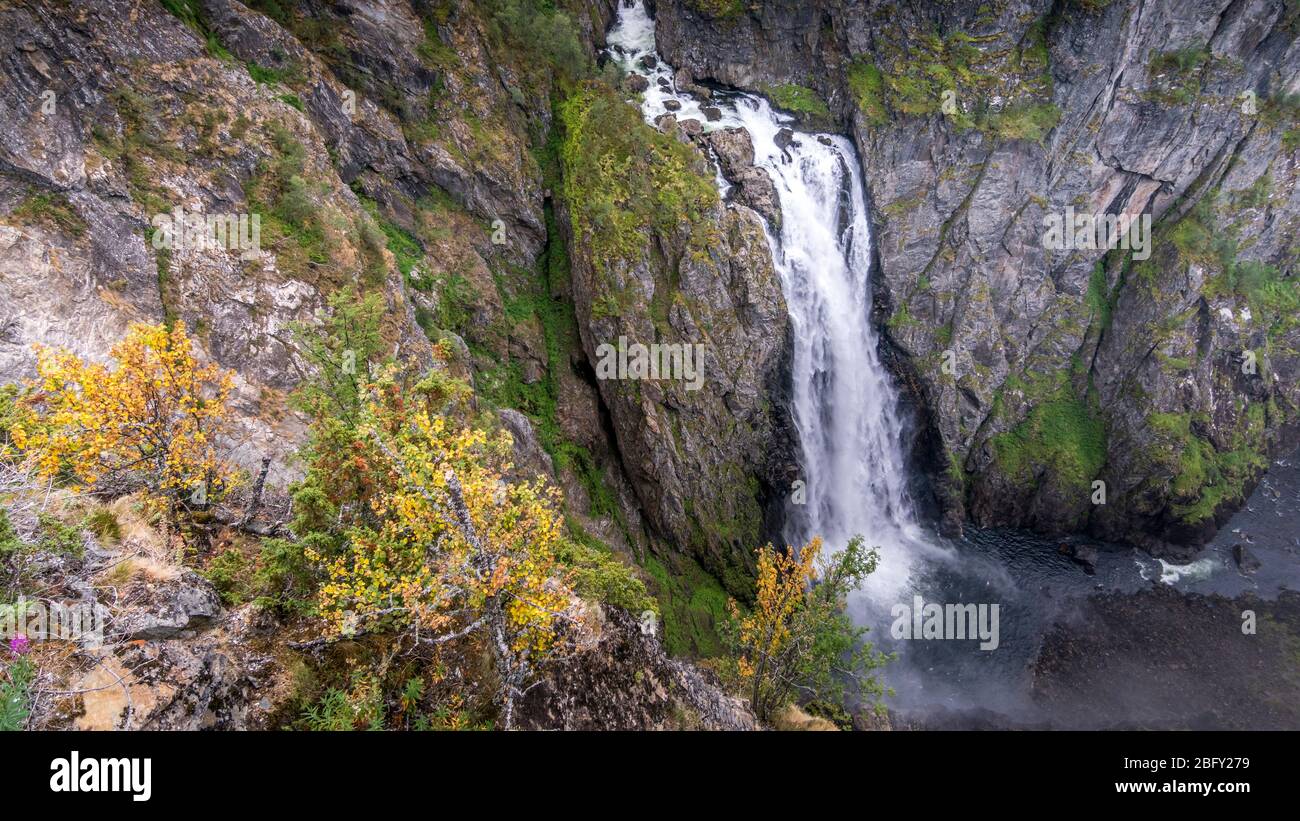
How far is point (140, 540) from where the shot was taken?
7469 mm

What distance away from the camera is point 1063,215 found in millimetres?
32969

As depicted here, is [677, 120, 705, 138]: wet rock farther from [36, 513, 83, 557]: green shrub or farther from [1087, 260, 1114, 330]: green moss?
[36, 513, 83, 557]: green shrub

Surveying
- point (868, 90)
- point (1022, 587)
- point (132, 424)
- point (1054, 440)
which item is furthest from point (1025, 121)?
point (132, 424)

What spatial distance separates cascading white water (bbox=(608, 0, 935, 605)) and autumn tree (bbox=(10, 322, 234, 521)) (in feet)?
84.5

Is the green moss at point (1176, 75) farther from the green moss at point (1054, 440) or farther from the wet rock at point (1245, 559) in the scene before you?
the wet rock at point (1245, 559)

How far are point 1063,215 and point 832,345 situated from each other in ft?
56.2

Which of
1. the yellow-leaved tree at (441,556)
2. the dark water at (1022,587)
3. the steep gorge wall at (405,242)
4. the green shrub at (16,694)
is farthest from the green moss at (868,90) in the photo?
the green shrub at (16,694)

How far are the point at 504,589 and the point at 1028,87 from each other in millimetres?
39654

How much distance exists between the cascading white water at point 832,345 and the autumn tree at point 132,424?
2575 centimetres

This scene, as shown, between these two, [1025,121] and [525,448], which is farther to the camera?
[1025,121]

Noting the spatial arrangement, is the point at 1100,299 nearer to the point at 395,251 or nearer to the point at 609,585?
the point at 609,585
